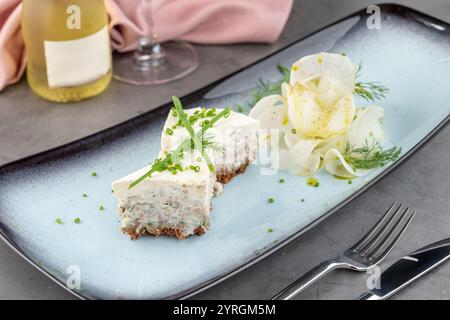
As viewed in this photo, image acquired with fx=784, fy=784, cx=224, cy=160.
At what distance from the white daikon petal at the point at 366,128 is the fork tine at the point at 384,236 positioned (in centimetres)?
35

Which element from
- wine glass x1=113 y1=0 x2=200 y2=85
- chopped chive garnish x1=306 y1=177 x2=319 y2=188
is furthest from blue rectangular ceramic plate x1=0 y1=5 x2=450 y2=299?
wine glass x1=113 y1=0 x2=200 y2=85

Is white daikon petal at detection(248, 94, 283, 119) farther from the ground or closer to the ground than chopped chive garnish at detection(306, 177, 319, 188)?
farther from the ground

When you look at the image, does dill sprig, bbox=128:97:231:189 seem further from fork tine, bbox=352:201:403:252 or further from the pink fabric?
the pink fabric

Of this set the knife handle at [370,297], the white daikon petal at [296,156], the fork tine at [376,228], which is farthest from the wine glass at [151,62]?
the knife handle at [370,297]

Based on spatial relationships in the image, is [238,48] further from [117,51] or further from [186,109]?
[186,109]

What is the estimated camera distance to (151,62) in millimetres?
3543

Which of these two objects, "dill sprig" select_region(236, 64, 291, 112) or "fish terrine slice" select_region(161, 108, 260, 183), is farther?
"dill sprig" select_region(236, 64, 291, 112)

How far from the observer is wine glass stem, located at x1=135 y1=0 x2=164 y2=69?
3.50 metres

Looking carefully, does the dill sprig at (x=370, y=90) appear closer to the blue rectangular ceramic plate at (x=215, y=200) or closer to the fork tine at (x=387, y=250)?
the blue rectangular ceramic plate at (x=215, y=200)

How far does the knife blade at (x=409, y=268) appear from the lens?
7.22 feet

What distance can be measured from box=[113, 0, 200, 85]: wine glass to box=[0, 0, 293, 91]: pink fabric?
0.04 metres

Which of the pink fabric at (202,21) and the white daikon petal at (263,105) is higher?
the pink fabric at (202,21)

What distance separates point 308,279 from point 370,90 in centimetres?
112

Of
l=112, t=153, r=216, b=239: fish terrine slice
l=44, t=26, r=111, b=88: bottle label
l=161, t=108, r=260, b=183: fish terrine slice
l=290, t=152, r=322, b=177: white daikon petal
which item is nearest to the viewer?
l=112, t=153, r=216, b=239: fish terrine slice
